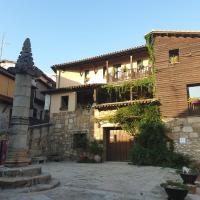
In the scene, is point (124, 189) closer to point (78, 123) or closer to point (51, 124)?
point (78, 123)

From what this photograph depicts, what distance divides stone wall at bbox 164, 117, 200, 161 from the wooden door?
9.91 ft

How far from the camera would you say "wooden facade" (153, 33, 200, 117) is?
1574 centimetres

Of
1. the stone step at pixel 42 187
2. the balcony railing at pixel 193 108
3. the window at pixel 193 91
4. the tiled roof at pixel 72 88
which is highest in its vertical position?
the tiled roof at pixel 72 88

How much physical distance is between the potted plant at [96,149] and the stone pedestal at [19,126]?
9110 mm

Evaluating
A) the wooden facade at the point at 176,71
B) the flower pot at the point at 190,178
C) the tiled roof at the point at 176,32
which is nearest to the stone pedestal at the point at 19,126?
the flower pot at the point at 190,178

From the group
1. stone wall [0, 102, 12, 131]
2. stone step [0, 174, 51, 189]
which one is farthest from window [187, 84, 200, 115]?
stone wall [0, 102, 12, 131]

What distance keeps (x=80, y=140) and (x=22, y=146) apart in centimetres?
1034

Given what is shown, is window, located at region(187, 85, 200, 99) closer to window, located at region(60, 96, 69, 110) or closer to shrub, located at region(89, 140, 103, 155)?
shrub, located at region(89, 140, 103, 155)

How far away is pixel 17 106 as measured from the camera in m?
8.27

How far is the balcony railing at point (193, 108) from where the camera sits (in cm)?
1527

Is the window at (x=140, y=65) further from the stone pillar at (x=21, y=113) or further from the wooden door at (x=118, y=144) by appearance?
the stone pillar at (x=21, y=113)

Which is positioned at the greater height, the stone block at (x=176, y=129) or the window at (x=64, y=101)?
the window at (x=64, y=101)

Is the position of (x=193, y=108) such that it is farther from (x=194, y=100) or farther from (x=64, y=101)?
(x=64, y=101)

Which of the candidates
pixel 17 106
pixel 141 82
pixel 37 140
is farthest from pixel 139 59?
pixel 17 106
